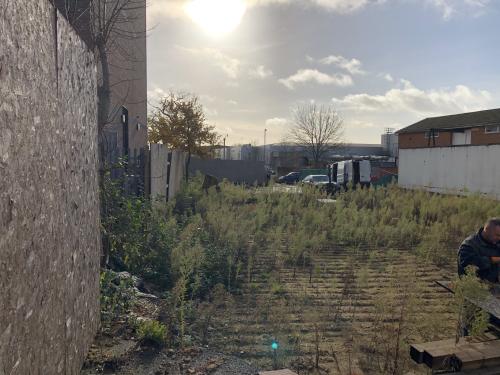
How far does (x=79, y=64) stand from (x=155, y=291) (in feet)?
9.55

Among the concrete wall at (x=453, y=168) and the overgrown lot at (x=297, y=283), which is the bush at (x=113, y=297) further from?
the concrete wall at (x=453, y=168)

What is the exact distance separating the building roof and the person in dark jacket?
2784 cm

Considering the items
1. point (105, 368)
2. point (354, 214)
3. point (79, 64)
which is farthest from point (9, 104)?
point (354, 214)

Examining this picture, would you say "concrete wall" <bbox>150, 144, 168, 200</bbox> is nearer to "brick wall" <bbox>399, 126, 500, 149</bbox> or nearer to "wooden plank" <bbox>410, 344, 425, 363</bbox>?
"wooden plank" <bbox>410, 344, 425, 363</bbox>

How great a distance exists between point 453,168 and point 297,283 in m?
16.3

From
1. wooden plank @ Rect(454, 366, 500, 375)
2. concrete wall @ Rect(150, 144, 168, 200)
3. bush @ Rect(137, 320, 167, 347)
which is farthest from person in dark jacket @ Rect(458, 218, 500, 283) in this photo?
concrete wall @ Rect(150, 144, 168, 200)

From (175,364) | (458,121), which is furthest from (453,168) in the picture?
(175,364)

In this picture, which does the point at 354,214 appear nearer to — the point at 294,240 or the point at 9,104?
the point at 294,240

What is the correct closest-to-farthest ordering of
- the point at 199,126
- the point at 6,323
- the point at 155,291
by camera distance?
the point at 6,323
the point at 155,291
the point at 199,126

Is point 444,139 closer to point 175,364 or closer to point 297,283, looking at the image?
point 297,283

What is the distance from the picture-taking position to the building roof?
2841 cm

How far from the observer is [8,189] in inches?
61.7

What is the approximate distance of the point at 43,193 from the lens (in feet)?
6.48

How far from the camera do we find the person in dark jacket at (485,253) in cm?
398
